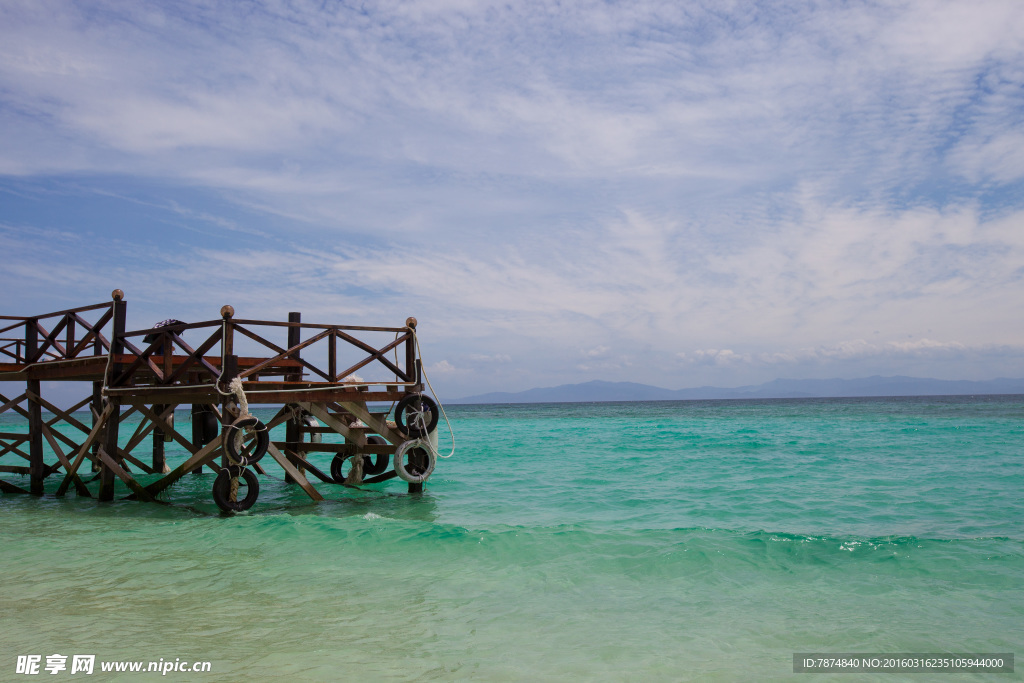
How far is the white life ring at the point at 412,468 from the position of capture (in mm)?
12969

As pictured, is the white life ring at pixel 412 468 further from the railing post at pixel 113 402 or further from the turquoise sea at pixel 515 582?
the railing post at pixel 113 402

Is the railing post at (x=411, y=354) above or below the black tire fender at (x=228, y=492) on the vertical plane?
above

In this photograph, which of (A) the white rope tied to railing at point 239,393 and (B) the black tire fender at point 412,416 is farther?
(B) the black tire fender at point 412,416

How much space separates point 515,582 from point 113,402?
8.85 meters

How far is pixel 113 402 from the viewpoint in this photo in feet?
40.7

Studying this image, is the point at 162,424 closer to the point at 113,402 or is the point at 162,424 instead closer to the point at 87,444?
the point at 113,402

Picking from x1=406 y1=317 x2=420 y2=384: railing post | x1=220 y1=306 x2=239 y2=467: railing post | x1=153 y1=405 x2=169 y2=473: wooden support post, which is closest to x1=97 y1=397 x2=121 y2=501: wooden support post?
x1=220 y1=306 x2=239 y2=467: railing post

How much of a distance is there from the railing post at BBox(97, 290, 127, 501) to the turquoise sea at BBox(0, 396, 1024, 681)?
424 millimetres

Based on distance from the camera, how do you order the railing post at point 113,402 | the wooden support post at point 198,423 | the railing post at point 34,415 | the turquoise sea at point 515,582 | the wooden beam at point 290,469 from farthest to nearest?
the wooden support post at point 198,423 < the railing post at point 34,415 < the railing post at point 113,402 < the wooden beam at point 290,469 < the turquoise sea at point 515,582

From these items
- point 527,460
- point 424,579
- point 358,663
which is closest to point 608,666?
point 358,663

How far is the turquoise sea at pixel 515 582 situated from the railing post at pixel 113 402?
0.42 meters

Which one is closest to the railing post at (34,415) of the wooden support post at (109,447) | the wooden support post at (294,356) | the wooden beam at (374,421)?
the wooden support post at (109,447)

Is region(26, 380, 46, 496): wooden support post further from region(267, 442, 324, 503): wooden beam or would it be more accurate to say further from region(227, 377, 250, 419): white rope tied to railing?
region(227, 377, 250, 419): white rope tied to railing

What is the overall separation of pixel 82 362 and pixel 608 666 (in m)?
11.7
